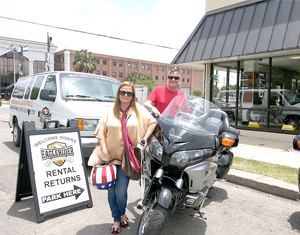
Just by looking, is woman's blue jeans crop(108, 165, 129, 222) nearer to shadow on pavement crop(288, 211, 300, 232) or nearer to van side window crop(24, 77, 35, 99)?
shadow on pavement crop(288, 211, 300, 232)

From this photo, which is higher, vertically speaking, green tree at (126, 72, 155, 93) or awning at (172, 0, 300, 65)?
green tree at (126, 72, 155, 93)

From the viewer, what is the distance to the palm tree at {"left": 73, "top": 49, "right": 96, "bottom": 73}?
55.1m

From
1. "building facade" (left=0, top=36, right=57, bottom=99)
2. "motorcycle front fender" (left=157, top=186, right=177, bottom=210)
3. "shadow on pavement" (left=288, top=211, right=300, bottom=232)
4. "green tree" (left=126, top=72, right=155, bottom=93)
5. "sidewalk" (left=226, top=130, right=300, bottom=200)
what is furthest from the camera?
"green tree" (left=126, top=72, right=155, bottom=93)

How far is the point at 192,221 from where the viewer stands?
3285 mm

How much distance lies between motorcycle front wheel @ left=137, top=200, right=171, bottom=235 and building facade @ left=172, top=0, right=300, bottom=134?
6.81m

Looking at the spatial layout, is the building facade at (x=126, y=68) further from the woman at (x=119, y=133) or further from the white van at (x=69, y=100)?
the woman at (x=119, y=133)

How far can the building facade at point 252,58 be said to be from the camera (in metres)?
7.79

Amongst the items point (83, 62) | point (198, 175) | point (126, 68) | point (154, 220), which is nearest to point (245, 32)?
point (198, 175)

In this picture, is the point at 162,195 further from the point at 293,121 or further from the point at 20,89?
the point at 293,121

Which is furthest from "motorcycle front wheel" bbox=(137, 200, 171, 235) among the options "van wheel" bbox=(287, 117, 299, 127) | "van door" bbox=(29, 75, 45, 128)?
"van wheel" bbox=(287, 117, 299, 127)

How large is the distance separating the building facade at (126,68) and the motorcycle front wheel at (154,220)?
60.7 meters

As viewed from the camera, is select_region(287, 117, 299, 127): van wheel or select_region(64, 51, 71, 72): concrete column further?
select_region(64, 51, 71, 72): concrete column

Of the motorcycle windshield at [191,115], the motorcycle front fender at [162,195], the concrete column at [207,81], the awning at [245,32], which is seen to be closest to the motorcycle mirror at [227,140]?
the motorcycle windshield at [191,115]

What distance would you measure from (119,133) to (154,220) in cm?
106
